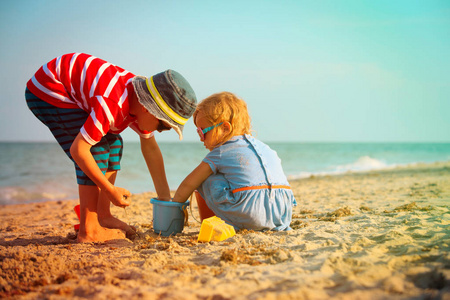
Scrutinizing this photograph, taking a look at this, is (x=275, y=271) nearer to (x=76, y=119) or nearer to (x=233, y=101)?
(x=233, y=101)

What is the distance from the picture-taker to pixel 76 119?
101 inches

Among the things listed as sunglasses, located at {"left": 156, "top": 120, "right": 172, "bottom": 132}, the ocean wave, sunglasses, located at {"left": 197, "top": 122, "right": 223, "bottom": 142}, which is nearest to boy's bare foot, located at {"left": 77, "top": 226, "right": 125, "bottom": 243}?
sunglasses, located at {"left": 156, "top": 120, "right": 172, "bottom": 132}

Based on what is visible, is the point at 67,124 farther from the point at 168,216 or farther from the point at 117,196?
the point at 168,216

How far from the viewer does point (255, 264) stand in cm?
175

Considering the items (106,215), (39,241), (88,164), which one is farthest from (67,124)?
(39,241)

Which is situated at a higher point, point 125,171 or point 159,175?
point 159,175

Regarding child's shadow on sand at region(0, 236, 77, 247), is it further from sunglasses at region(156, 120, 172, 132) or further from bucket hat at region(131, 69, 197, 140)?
bucket hat at region(131, 69, 197, 140)

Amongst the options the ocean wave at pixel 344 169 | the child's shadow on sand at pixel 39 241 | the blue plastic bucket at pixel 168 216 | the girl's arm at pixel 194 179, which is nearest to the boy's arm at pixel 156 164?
the blue plastic bucket at pixel 168 216

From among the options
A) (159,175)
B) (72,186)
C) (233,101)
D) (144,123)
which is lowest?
(72,186)

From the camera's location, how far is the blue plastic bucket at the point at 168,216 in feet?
8.61

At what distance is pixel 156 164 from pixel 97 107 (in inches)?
36.6

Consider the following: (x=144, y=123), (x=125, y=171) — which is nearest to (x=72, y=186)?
(x=125, y=171)

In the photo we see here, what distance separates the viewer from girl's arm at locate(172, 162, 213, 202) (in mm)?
2545

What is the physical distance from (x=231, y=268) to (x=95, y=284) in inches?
23.7
